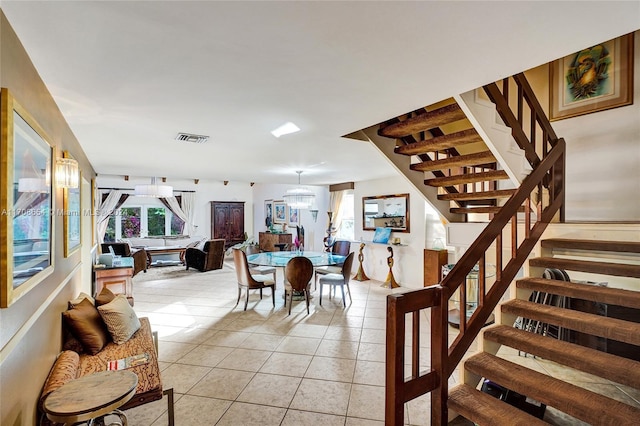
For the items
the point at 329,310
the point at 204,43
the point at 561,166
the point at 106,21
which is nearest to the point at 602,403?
the point at 561,166

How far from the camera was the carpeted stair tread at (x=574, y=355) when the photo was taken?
1.65m

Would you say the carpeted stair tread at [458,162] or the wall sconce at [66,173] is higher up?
the carpeted stair tread at [458,162]

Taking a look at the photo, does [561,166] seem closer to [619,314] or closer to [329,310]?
[619,314]

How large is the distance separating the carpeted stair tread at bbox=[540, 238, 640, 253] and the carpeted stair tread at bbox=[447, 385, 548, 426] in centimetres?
146

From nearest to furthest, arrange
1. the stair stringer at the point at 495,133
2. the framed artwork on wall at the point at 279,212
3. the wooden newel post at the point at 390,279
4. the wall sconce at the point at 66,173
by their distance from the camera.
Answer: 1. the wall sconce at the point at 66,173
2. the stair stringer at the point at 495,133
3. the wooden newel post at the point at 390,279
4. the framed artwork on wall at the point at 279,212

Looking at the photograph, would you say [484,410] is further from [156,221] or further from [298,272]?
[156,221]

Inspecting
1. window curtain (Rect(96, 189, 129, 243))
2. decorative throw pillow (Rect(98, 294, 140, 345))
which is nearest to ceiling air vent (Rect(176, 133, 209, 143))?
decorative throw pillow (Rect(98, 294, 140, 345))

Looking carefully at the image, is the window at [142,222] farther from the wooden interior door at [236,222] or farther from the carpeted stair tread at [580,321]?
the carpeted stair tread at [580,321]

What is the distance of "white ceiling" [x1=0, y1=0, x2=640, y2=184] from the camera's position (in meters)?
1.30

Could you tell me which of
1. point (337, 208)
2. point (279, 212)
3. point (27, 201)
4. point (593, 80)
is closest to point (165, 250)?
point (279, 212)

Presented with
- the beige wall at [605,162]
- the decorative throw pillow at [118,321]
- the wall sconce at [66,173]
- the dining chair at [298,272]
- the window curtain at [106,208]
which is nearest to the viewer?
the wall sconce at [66,173]

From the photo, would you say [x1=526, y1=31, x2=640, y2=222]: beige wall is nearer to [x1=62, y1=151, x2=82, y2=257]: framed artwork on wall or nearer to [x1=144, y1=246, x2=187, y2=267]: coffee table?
[x1=62, y1=151, x2=82, y2=257]: framed artwork on wall

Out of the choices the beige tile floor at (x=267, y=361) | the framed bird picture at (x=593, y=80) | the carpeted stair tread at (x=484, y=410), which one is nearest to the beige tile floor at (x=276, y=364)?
the beige tile floor at (x=267, y=361)

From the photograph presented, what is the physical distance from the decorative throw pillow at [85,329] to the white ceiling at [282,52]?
5.40 ft
